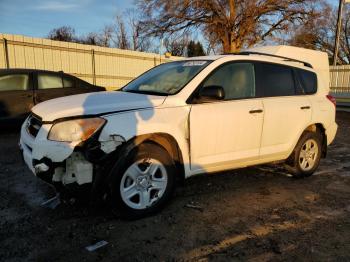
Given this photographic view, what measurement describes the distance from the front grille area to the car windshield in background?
1.32 m

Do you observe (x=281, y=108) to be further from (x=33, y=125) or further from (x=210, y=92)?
(x=33, y=125)

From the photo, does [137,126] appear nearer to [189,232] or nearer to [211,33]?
[189,232]

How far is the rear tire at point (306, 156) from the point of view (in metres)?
5.50

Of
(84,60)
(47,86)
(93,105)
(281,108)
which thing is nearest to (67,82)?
(47,86)

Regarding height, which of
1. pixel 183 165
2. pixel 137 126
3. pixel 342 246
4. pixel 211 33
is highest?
pixel 211 33

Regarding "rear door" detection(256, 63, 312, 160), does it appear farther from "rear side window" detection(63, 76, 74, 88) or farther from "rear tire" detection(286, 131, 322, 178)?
"rear side window" detection(63, 76, 74, 88)

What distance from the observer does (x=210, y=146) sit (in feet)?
14.1

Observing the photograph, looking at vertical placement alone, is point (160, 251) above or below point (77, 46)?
below

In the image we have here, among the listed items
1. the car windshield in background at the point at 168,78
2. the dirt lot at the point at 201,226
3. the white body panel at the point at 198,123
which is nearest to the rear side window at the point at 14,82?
the dirt lot at the point at 201,226

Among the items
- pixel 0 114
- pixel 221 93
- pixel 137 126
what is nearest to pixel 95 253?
pixel 137 126

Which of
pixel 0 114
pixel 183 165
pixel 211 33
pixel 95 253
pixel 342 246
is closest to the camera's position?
pixel 95 253

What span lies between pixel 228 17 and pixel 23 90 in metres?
21.8

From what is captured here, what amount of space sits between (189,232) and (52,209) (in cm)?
160

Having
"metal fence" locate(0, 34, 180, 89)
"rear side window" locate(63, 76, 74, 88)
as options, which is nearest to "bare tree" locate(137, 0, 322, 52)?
"metal fence" locate(0, 34, 180, 89)
